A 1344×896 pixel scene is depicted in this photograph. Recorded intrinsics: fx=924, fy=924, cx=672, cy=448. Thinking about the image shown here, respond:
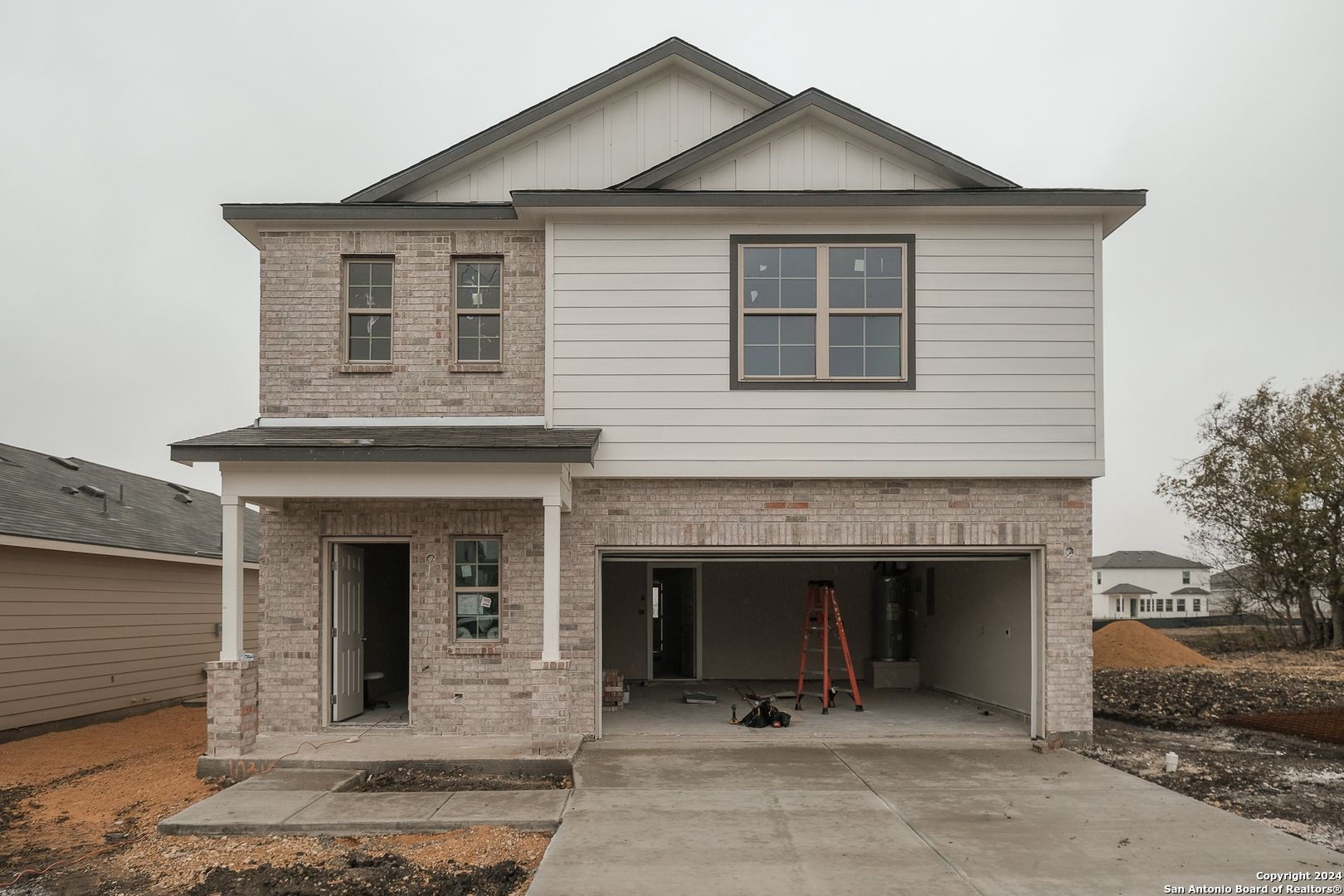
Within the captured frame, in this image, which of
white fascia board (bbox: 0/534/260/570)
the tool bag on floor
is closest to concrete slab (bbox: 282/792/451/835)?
the tool bag on floor

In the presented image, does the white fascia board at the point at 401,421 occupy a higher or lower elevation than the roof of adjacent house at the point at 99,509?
higher

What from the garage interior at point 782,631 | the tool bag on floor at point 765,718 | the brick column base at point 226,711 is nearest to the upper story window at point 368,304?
the brick column base at point 226,711

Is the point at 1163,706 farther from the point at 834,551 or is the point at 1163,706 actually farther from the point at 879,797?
the point at 879,797

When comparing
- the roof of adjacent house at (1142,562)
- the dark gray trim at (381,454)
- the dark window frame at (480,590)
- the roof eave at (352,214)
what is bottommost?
the roof of adjacent house at (1142,562)

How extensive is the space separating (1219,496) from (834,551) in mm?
16239

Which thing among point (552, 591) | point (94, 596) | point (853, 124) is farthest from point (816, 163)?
point (94, 596)

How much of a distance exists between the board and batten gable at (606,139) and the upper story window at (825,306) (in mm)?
2002

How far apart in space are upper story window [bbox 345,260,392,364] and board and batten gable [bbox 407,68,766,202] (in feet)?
3.45

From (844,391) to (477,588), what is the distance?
4.30 m

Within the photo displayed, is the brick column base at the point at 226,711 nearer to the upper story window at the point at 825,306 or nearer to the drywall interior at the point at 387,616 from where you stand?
the drywall interior at the point at 387,616

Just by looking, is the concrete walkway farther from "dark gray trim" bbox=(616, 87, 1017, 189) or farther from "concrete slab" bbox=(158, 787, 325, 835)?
"dark gray trim" bbox=(616, 87, 1017, 189)

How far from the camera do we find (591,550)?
9.50 metres

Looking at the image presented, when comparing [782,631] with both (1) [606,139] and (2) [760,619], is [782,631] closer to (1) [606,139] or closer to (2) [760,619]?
(2) [760,619]

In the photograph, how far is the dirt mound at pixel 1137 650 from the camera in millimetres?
17625
